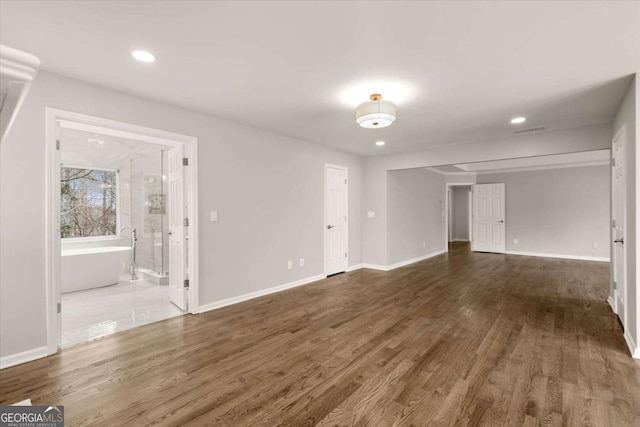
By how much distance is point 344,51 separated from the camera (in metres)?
2.32

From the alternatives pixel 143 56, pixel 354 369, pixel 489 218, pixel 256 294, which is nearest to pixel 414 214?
pixel 489 218

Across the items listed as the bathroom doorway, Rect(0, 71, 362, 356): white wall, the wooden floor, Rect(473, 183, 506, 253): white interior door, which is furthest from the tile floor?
the bathroom doorway

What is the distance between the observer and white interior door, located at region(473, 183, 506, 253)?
8633mm

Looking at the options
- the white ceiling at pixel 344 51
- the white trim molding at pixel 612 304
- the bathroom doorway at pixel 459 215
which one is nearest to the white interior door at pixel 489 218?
the bathroom doorway at pixel 459 215

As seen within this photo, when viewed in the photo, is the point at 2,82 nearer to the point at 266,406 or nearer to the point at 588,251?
the point at 266,406

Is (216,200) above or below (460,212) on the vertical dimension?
above

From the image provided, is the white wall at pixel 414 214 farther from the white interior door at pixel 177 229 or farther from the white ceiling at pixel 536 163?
the white interior door at pixel 177 229

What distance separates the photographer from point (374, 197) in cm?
650

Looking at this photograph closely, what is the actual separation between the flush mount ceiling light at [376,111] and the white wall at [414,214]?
3300 mm

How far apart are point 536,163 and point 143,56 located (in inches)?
351

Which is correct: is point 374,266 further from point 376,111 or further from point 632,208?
point 632,208

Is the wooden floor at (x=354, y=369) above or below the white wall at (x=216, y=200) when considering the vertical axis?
below

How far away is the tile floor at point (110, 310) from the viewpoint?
10.5 feet

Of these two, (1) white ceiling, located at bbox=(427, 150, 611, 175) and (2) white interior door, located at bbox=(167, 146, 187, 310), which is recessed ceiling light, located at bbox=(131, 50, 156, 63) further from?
(1) white ceiling, located at bbox=(427, 150, 611, 175)
